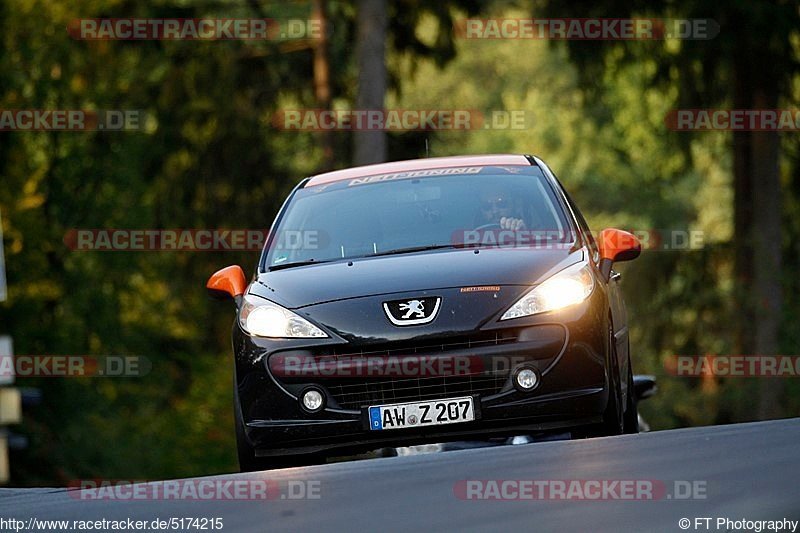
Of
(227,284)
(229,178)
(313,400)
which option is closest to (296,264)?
(227,284)

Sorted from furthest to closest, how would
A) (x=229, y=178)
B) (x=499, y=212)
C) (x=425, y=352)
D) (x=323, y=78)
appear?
(x=229, y=178)
(x=323, y=78)
(x=499, y=212)
(x=425, y=352)

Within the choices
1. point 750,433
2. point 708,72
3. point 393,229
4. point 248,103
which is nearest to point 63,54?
point 248,103

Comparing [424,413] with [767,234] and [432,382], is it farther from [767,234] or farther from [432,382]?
[767,234]

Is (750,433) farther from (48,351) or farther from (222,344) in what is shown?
(222,344)

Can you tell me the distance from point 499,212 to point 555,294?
49.3 inches

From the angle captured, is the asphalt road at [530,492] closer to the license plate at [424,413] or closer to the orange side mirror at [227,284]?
the license plate at [424,413]

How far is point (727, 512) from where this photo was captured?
4.93m

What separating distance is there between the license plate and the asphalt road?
1739 mm

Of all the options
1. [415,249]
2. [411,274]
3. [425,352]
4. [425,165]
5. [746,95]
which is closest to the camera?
[425,352]

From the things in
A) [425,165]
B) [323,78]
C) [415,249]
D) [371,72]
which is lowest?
[415,249]

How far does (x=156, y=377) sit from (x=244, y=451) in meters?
29.8

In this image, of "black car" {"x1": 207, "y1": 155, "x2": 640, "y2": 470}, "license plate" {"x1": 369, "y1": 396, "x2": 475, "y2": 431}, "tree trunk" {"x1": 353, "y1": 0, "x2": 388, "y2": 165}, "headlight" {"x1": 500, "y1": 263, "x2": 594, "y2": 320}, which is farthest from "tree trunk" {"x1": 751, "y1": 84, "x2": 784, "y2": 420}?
"license plate" {"x1": 369, "y1": 396, "x2": 475, "y2": 431}

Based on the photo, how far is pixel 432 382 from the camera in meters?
8.73

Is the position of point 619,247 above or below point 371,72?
below
